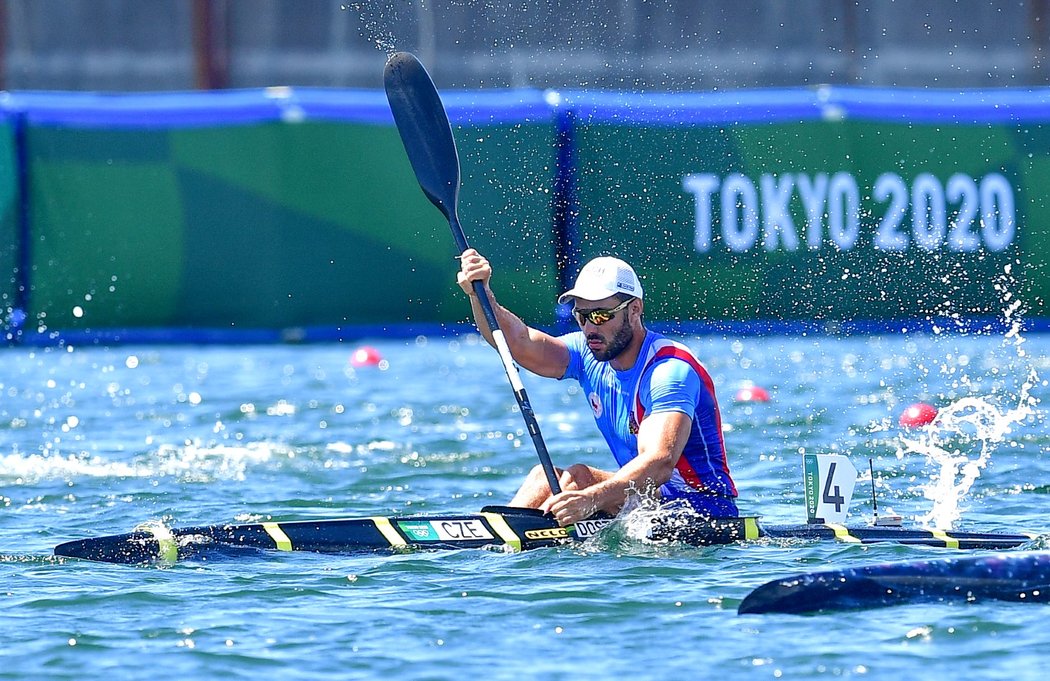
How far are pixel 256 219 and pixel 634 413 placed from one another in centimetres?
808

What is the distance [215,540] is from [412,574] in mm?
812

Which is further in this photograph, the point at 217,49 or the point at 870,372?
the point at 217,49

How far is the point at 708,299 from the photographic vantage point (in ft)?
48.6

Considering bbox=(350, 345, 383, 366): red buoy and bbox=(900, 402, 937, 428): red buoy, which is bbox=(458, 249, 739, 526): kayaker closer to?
bbox=(900, 402, 937, 428): red buoy

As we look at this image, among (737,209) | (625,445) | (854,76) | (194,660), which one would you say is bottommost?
(194,660)

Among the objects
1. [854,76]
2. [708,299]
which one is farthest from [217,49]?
[708,299]

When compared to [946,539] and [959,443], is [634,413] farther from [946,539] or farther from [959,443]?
[959,443]

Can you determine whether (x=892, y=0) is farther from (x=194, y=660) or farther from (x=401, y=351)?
(x=194, y=660)

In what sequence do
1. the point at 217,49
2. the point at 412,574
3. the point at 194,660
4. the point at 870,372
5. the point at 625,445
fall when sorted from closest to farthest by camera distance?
the point at 194,660, the point at 412,574, the point at 625,445, the point at 870,372, the point at 217,49

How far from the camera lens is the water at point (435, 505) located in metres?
5.36

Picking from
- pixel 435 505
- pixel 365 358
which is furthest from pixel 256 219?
pixel 435 505

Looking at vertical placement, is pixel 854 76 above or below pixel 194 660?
above

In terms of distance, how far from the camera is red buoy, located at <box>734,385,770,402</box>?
11.9 metres

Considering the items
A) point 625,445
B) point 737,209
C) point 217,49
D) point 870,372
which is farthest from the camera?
point 217,49
